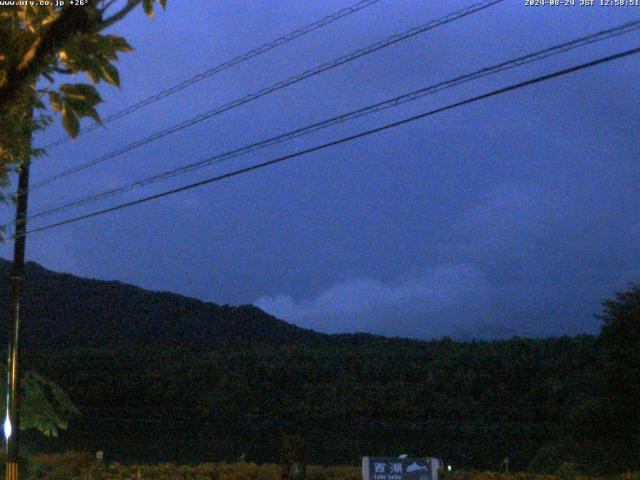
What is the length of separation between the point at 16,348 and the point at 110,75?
13000 mm

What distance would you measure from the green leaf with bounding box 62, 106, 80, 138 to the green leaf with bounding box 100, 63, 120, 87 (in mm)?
251

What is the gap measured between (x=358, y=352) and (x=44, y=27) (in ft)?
93.8

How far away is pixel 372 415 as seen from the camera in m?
27.3

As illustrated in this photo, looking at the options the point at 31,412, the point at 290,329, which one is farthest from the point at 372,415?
the point at 290,329

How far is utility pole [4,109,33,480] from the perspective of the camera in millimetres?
16297

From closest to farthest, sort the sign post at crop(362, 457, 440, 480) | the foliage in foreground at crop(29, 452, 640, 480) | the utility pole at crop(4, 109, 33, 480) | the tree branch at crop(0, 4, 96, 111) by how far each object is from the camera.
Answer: the tree branch at crop(0, 4, 96, 111)
the sign post at crop(362, 457, 440, 480)
the utility pole at crop(4, 109, 33, 480)
the foliage in foreground at crop(29, 452, 640, 480)

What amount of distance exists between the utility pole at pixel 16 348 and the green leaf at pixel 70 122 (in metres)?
11.2

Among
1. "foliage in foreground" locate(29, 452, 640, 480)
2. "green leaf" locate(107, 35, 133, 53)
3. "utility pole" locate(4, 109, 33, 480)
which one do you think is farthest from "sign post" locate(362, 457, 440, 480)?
"green leaf" locate(107, 35, 133, 53)

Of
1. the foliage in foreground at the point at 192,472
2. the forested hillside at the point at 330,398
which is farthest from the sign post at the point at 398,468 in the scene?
the forested hillside at the point at 330,398

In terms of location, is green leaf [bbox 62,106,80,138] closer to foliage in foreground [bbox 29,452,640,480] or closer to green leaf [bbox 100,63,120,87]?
green leaf [bbox 100,63,120,87]

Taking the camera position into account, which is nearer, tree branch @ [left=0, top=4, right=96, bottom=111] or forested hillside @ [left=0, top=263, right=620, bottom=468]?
tree branch @ [left=0, top=4, right=96, bottom=111]

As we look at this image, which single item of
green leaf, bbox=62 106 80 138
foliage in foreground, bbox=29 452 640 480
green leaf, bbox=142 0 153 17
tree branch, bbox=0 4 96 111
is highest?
green leaf, bbox=142 0 153 17

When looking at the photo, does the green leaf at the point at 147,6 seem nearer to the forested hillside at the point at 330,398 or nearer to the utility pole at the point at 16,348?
the utility pole at the point at 16,348

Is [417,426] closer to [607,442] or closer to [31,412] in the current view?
[607,442]
